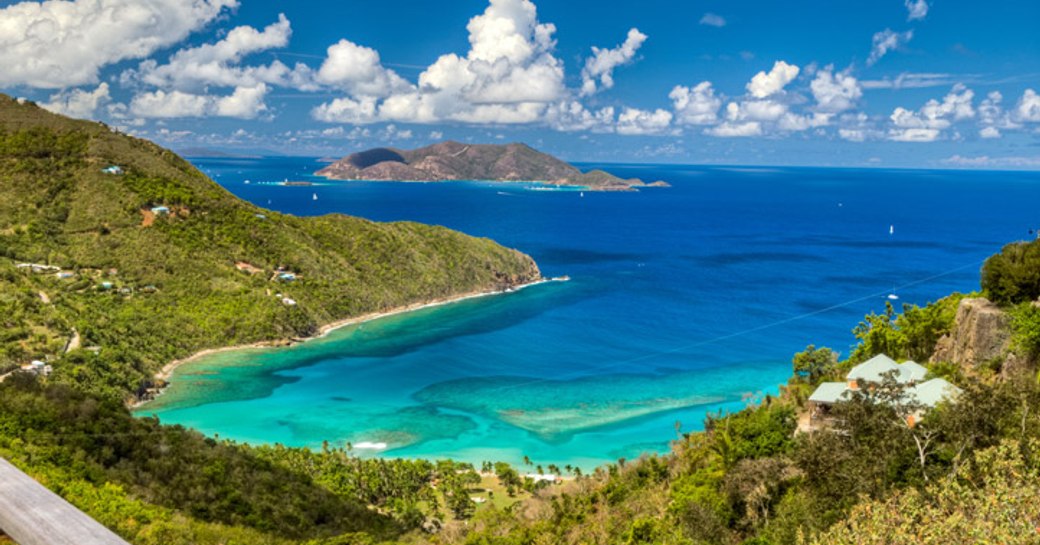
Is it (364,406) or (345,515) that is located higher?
(345,515)

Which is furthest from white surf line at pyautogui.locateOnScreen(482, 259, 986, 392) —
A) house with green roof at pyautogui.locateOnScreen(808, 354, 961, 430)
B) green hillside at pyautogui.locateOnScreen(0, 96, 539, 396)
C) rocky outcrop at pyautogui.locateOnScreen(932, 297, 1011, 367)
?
rocky outcrop at pyautogui.locateOnScreen(932, 297, 1011, 367)

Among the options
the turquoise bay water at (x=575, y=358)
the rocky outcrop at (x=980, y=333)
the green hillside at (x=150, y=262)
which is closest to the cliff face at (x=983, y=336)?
the rocky outcrop at (x=980, y=333)

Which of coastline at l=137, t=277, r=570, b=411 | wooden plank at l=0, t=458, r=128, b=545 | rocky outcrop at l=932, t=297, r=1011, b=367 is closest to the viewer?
wooden plank at l=0, t=458, r=128, b=545

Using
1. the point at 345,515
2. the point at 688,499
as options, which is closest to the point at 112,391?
the point at 345,515

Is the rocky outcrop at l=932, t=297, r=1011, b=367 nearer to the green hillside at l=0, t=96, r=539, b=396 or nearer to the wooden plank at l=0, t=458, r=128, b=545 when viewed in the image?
the wooden plank at l=0, t=458, r=128, b=545

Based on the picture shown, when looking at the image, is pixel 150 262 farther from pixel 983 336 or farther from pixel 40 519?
pixel 40 519

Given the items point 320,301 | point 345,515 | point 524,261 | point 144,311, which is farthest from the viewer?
point 524,261

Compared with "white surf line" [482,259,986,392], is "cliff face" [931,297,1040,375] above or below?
above

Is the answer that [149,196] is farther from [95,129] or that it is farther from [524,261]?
[524,261]
